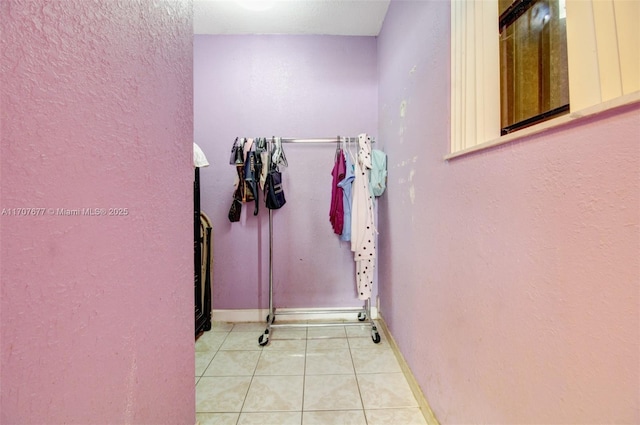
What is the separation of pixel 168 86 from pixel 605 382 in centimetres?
138

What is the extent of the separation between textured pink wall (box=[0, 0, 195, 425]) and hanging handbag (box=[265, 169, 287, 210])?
3.45ft

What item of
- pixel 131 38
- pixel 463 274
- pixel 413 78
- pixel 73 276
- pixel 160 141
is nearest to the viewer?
pixel 73 276

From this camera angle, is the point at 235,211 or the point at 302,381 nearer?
the point at 302,381

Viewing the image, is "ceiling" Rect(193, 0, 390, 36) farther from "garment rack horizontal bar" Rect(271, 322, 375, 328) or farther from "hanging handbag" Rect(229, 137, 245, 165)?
"garment rack horizontal bar" Rect(271, 322, 375, 328)

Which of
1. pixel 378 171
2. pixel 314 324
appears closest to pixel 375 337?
pixel 314 324

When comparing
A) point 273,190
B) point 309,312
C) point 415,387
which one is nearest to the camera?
point 415,387

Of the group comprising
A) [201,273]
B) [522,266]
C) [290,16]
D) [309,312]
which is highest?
[290,16]

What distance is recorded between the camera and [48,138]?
0.50m

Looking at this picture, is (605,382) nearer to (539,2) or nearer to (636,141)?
(636,141)

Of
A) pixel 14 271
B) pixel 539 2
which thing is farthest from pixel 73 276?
pixel 539 2

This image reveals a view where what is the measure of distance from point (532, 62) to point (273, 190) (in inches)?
63.5

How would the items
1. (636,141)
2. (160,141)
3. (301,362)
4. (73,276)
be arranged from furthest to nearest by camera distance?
1. (301,362)
2. (160,141)
3. (73,276)
4. (636,141)

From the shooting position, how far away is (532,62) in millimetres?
A: 834

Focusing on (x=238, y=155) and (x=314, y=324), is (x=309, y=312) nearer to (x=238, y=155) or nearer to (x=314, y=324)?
(x=314, y=324)
